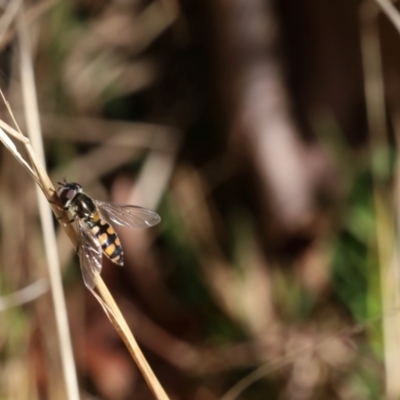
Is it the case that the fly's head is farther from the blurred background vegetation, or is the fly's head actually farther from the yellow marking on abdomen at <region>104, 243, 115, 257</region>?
the blurred background vegetation

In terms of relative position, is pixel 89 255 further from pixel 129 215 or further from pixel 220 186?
pixel 220 186

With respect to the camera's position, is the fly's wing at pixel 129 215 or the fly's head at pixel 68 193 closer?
the fly's head at pixel 68 193

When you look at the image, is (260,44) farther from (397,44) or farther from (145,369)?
(145,369)

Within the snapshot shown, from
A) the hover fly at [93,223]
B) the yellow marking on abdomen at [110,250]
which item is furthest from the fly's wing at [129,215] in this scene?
the yellow marking on abdomen at [110,250]

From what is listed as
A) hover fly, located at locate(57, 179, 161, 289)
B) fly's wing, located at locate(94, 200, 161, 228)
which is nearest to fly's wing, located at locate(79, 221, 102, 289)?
hover fly, located at locate(57, 179, 161, 289)

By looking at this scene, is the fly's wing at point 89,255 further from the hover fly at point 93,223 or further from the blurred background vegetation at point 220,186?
the blurred background vegetation at point 220,186

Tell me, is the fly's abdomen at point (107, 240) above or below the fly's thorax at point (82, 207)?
below

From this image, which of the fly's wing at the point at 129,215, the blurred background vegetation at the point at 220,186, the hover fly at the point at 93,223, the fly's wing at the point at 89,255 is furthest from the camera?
the blurred background vegetation at the point at 220,186

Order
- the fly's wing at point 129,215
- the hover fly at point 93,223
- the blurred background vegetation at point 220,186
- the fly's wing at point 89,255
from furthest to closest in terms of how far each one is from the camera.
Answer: the blurred background vegetation at point 220,186
the fly's wing at point 129,215
the hover fly at point 93,223
the fly's wing at point 89,255
